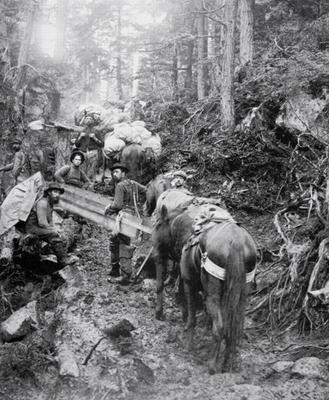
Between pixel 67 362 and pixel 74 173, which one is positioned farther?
pixel 74 173

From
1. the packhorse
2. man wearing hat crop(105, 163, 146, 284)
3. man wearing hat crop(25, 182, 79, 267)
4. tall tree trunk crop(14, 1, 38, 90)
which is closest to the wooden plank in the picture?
man wearing hat crop(105, 163, 146, 284)

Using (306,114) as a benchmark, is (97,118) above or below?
below

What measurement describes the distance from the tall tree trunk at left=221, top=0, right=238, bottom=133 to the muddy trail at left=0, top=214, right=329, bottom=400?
528cm

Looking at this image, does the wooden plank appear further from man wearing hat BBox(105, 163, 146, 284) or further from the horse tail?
the horse tail

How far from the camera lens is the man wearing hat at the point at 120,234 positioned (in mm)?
7930

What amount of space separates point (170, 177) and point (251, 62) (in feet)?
23.0

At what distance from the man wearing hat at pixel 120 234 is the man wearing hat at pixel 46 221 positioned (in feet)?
3.10

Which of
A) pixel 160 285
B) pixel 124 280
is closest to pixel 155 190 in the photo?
pixel 124 280

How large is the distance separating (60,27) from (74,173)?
19.7 meters

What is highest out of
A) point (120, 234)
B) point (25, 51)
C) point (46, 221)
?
point (25, 51)

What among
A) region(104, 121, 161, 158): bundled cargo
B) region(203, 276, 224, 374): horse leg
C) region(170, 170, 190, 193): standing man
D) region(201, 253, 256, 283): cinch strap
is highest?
region(104, 121, 161, 158): bundled cargo

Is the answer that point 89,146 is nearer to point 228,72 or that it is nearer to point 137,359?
point 228,72

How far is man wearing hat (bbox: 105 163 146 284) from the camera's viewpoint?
26.0 ft

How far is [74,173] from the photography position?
Answer: 1057 cm
